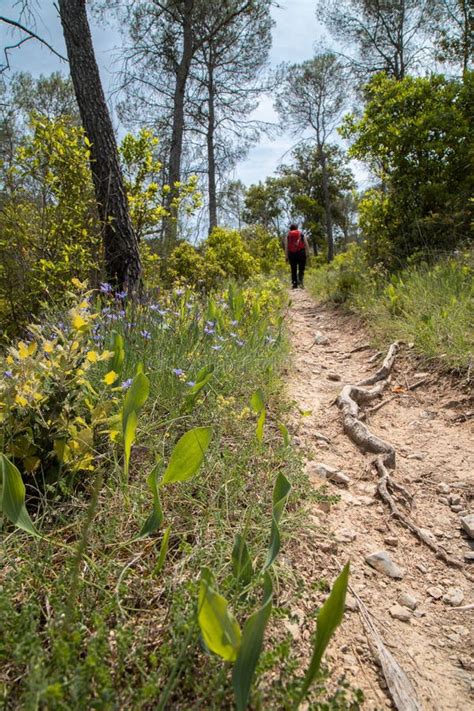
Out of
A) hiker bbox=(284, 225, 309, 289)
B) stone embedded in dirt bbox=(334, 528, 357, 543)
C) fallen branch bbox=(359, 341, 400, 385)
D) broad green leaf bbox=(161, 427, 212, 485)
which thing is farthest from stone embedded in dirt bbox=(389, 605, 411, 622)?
hiker bbox=(284, 225, 309, 289)

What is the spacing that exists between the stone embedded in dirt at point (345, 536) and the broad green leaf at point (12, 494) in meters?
1.08

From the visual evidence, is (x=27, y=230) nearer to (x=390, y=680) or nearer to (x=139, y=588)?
(x=139, y=588)

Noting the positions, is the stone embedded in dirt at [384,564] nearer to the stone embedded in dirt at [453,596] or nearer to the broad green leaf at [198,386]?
the stone embedded in dirt at [453,596]

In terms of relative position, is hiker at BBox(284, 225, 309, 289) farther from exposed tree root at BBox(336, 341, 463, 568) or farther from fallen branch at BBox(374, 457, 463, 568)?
fallen branch at BBox(374, 457, 463, 568)

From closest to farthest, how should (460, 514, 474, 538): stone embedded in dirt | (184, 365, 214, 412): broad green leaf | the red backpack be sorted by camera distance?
1. (460, 514, 474, 538): stone embedded in dirt
2. (184, 365, 214, 412): broad green leaf
3. the red backpack

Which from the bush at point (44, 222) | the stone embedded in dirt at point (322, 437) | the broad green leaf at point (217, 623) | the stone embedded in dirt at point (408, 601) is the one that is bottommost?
the stone embedded in dirt at point (408, 601)

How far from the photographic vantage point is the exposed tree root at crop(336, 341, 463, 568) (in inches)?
62.1

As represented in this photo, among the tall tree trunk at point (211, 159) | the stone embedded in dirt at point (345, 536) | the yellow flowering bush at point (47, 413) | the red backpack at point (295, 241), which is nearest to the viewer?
the yellow flowering bush at point (47, 413)

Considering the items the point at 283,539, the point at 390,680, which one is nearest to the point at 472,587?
the point at 390,680

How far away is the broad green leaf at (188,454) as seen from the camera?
1.07m

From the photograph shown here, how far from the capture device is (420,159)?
17.4 feet

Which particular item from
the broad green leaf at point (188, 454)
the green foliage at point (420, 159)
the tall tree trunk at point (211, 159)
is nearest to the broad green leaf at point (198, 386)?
the broad green leaf at point (188, 454)

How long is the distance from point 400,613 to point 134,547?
85 cm

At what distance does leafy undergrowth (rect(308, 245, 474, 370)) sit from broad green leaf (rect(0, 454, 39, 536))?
285cm
